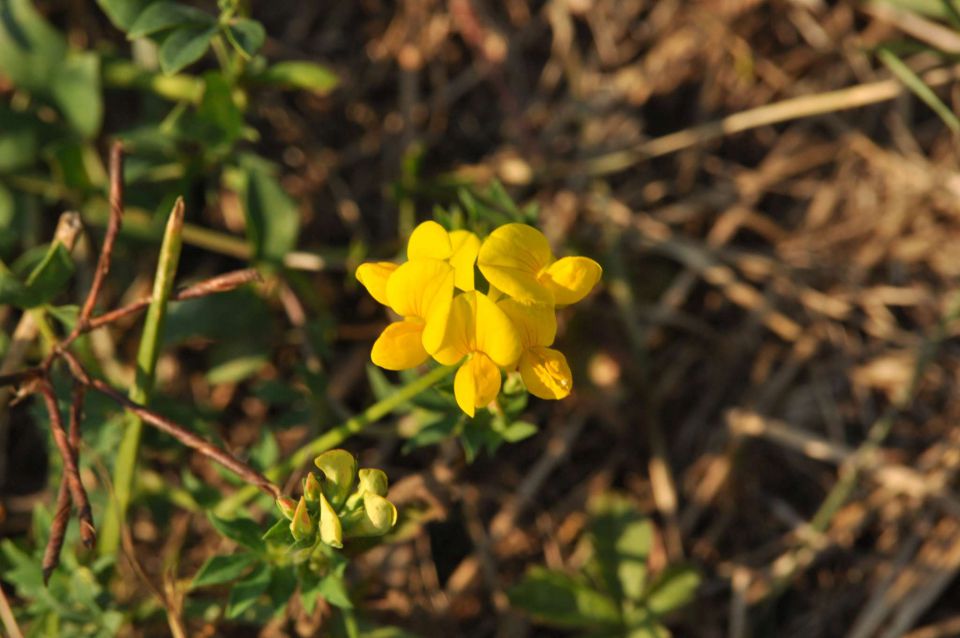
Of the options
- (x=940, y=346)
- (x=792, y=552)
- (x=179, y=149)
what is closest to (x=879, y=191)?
(x=940, y=346)

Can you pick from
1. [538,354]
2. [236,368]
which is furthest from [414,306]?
[236,368]

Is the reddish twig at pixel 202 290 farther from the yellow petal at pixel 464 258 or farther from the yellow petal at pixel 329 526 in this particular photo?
the yellow petal at pixel 329 526

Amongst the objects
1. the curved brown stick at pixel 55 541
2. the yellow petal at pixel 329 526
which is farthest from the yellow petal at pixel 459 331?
the curved brown stick at pixel 55 541

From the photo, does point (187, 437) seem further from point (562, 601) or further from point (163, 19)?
point (562, 601)

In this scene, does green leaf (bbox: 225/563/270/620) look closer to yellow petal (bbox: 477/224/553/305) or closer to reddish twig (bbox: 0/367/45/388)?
reddish twig (bbox: 0/367/45/388)

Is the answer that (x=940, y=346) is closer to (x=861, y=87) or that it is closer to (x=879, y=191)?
(x=879, y=191)

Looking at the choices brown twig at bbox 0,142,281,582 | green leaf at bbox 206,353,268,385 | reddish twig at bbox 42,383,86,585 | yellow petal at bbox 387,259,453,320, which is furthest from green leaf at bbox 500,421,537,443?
green leaf at bbox 206,353,268,385
